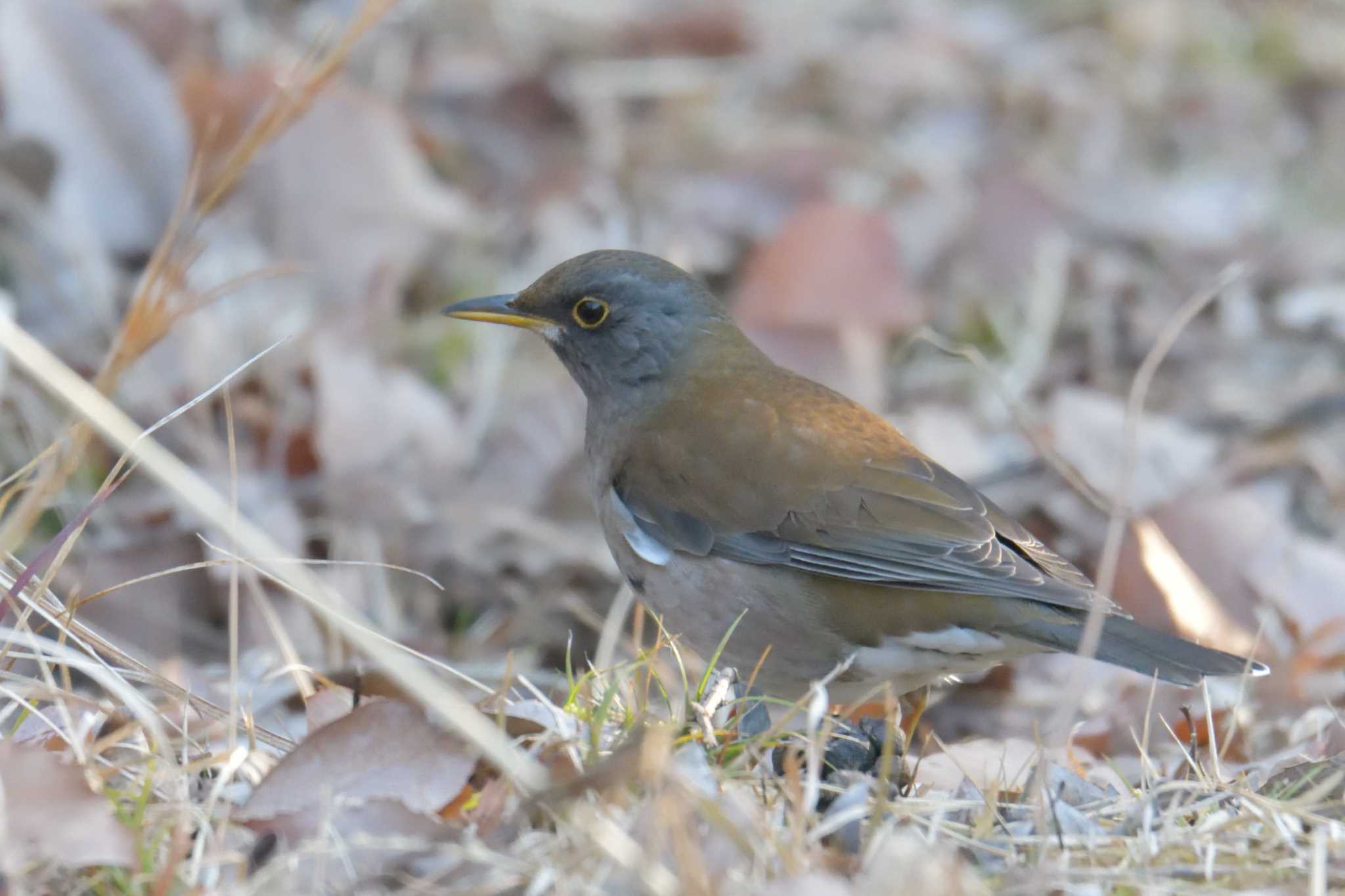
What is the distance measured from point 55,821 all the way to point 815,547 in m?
2.05

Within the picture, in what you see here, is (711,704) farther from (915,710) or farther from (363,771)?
(915,710)

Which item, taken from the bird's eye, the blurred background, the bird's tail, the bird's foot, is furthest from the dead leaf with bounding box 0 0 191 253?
the bird's tail

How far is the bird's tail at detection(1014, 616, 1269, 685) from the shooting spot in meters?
3.50

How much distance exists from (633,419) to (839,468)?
693mm

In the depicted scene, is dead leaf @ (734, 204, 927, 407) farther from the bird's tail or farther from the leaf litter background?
the bird's tail

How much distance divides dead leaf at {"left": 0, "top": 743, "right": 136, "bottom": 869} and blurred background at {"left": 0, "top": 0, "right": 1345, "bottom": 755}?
1.65ft

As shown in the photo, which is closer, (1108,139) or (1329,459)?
(1329,459)

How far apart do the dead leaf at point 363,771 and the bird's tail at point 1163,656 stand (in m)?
1.48

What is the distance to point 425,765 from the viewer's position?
9.75 feet

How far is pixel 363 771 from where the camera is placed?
2.94 m

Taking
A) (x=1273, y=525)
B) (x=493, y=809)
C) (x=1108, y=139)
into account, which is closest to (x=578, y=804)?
(x=493, y=809)

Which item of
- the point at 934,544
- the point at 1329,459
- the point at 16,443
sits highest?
the point at 934,544

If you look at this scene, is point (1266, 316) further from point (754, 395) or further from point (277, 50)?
point (277, 50)

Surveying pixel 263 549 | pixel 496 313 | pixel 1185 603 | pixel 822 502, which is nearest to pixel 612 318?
pixel 496 313
